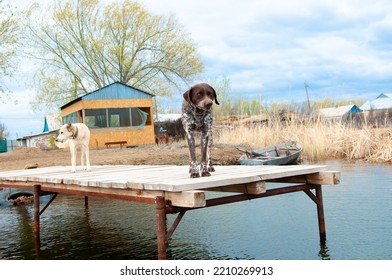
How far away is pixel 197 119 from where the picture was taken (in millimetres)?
5891

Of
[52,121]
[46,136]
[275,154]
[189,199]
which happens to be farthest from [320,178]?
[52,121]

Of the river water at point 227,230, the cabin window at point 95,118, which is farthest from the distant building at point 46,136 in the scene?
the river water at point 227,230

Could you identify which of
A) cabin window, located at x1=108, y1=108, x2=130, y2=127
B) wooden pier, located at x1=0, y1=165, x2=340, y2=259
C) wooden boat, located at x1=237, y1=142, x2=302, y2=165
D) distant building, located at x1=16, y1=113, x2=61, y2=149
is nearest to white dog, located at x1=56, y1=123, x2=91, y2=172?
wooden pier, located at x1=0, y1=165, x2=340, y2=259

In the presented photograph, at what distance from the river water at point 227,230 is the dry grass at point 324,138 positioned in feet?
25.9

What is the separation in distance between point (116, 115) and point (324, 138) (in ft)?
41.4

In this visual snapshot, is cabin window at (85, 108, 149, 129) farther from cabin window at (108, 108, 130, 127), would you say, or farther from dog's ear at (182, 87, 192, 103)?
dog's ear at (182, 87, 192, 103)

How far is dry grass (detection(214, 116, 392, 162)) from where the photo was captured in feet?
63.5

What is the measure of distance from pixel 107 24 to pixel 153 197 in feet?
103

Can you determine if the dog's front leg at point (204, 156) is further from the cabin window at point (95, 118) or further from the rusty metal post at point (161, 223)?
the cabin window at point (95, 118)

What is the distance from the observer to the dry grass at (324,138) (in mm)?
19344

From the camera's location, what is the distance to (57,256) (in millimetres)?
7461

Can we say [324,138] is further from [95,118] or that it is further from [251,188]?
[251,188]

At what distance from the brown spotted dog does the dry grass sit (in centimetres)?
1375

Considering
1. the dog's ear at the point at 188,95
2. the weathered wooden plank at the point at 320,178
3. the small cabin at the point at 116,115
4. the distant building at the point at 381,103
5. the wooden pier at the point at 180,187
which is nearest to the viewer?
the wooden pier at the point at 180,187
